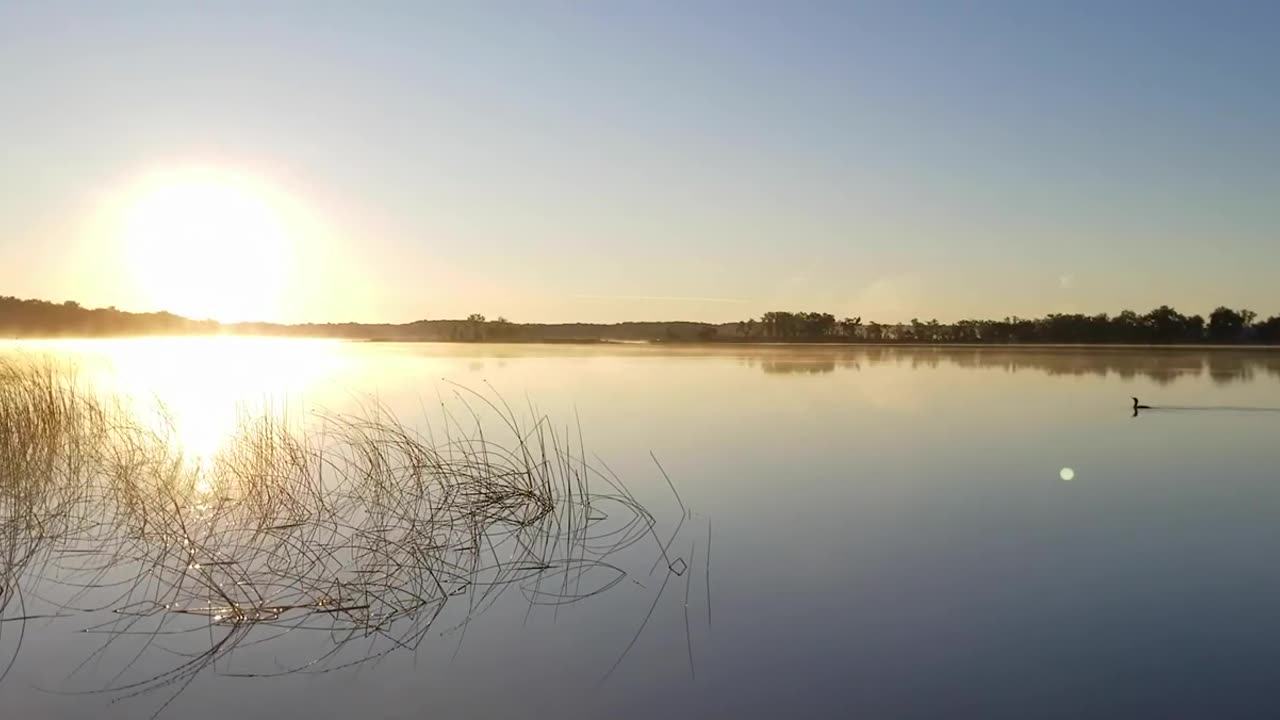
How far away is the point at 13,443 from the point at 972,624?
12519mm

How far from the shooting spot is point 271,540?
8.31 metres

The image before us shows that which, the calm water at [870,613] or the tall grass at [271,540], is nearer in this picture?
the calm water at [870,613]

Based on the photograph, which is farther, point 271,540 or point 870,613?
point 271,540

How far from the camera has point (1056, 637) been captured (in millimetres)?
5957

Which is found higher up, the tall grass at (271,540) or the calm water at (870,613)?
the tall grass at (271,540)

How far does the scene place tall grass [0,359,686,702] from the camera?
19.8ft

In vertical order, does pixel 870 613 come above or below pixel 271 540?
below

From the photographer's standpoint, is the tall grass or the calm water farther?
the tall grass

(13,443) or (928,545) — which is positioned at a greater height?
(13,443)

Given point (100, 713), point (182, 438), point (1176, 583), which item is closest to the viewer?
point (100, 713)

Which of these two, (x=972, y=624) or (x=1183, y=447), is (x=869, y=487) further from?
(x=1183, y=447)

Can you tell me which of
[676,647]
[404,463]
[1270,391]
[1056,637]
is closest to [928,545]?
[1056,637]

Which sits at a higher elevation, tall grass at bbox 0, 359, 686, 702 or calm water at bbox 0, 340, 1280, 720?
tall grass at bbox 0, 359, 686, 702

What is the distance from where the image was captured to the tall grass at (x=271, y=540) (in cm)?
604
